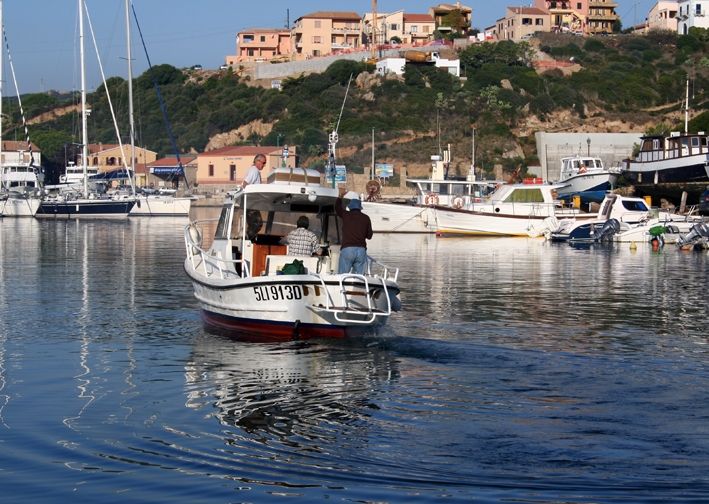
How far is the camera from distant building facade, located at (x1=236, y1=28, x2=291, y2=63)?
6117 inches

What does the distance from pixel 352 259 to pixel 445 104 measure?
91.8 metres

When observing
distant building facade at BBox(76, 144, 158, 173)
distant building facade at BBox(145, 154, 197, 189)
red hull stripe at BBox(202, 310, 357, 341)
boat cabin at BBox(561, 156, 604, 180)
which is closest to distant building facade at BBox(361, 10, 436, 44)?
distant building facade at BBox(76, 144, 158, 173)

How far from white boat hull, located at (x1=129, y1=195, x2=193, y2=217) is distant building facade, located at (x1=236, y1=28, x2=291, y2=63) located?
8258cm

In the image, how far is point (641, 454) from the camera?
10.3m

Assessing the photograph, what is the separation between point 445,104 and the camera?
352ft

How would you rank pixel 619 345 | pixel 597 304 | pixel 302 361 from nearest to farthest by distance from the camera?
pixel 302 361
pixel 619 345
pixel 597 304

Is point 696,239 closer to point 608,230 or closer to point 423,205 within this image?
point 608,230

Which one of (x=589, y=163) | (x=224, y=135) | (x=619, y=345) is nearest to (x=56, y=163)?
(x=224, y=135)

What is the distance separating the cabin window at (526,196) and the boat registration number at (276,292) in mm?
37276

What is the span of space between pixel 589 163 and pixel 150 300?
2105 inches

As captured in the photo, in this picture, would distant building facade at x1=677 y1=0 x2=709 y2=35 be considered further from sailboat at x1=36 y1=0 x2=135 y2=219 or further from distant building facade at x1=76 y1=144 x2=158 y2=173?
sailboat at x1=36 y1=0 x2=135 y2=219

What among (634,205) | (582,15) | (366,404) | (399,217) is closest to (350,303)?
(366,404)

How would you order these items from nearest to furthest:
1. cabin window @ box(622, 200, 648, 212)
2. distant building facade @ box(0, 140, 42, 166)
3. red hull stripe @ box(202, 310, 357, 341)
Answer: red hull stripe @ box(202, 310, 357, 341)
cabin window @ box(622, 200, 648, 212)
distant building facade @ box(0, 140, 42, 166)

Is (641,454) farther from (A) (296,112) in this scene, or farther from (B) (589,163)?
(A) (296,112)
